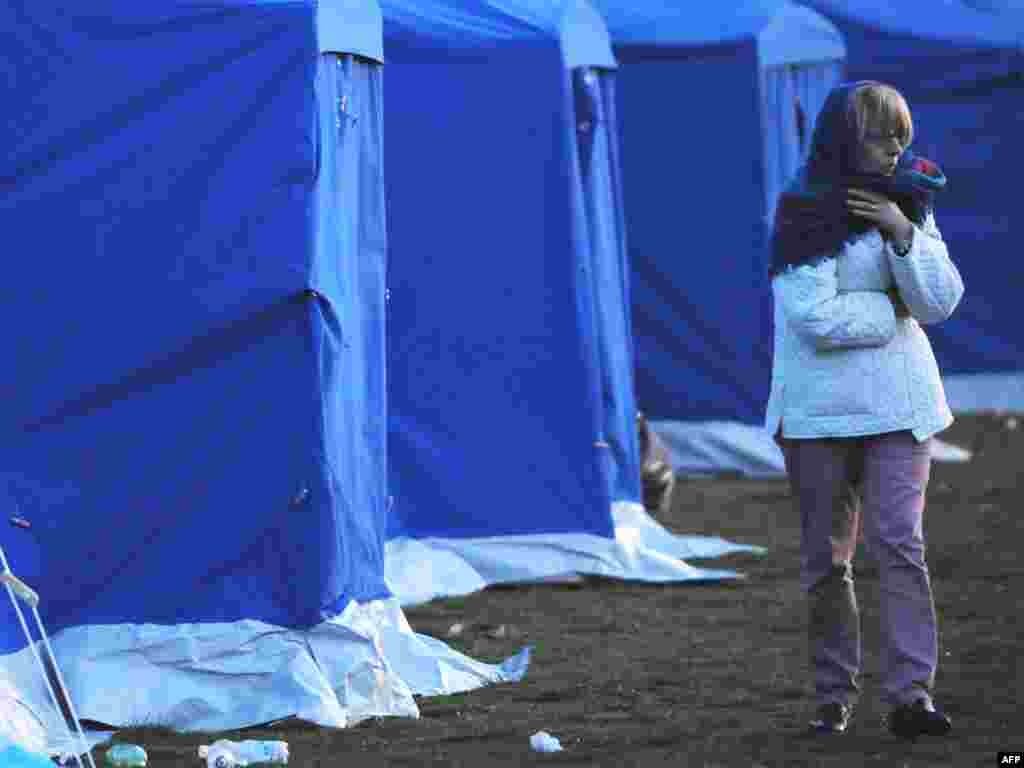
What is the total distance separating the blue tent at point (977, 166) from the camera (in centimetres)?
1514

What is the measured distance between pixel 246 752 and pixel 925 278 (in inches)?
85.1

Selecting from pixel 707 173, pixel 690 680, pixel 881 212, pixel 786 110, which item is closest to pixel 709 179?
pixel 707 173

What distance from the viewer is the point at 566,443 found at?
8.95 m

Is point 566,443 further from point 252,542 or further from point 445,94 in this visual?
point 252,542

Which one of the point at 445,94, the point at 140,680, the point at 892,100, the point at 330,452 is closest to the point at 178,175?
the point at 330,452

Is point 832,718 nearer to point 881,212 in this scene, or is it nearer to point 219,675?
point 881,212

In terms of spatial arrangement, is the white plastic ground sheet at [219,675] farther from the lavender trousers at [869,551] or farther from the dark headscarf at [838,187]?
the dark headscarf at [838,187]

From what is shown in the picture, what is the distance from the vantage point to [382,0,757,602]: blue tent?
8.73 meters

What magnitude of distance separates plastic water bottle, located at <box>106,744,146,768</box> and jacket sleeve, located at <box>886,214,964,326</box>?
2337mm

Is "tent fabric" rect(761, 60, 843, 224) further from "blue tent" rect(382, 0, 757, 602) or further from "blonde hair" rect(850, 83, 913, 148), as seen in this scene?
"blonde hair" rect(850, 83, 913, 148)

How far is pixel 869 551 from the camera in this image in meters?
5.47

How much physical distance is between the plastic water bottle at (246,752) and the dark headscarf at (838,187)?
186cm

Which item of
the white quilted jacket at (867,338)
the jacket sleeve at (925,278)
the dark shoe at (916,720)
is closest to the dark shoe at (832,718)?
the dark shoe at (916,720)

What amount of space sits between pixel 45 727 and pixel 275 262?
4.93ft
